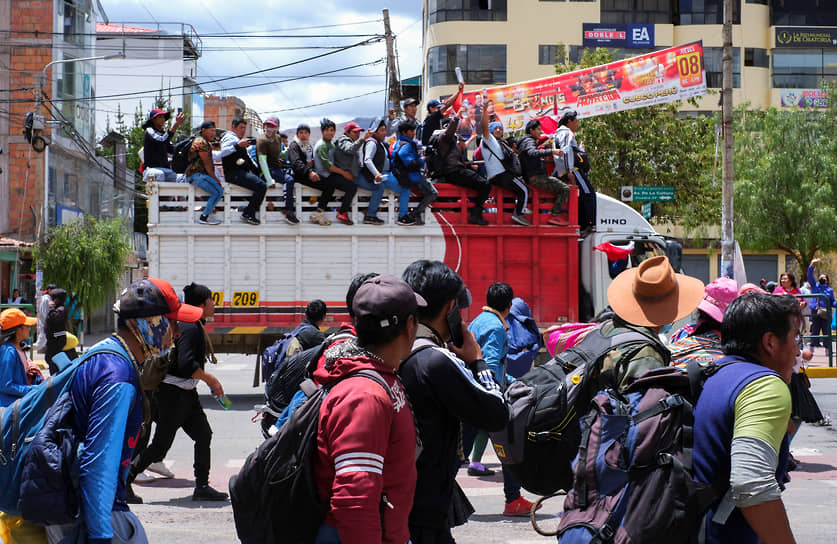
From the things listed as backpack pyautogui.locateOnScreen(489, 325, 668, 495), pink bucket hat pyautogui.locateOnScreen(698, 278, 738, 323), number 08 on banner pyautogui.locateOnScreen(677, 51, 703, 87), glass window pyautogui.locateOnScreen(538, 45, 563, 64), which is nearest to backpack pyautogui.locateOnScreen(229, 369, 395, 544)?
backpack pyautogui.locateOnScreen(489, 325, 668, 495)

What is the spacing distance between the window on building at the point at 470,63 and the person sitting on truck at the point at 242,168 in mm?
32033

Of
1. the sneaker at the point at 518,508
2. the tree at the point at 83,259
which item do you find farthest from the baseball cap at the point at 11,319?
the tree at the point at 83,259

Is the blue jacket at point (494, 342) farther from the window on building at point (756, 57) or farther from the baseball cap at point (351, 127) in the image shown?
the window on building at point (756, 57)

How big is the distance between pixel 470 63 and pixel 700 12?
11783mm

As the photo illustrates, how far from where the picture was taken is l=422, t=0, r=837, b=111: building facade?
45.2 m

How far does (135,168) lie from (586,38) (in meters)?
22.3

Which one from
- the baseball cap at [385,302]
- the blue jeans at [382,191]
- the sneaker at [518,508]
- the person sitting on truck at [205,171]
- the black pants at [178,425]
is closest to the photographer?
the baseball cap at [385,302]

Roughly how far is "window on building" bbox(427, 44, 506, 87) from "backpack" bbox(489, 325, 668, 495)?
1655 inches

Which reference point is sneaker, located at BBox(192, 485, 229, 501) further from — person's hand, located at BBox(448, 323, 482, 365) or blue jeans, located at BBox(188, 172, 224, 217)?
blue jeans, located at BBox(188, 172, 224, 217)

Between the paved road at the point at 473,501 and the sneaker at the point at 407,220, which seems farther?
the sneaker at the point at 407,220

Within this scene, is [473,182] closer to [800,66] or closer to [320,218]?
[320,218]

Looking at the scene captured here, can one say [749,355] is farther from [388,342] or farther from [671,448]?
[388,342]

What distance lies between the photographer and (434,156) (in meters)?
14.0

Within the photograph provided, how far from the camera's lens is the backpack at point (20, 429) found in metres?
→ 3.26
